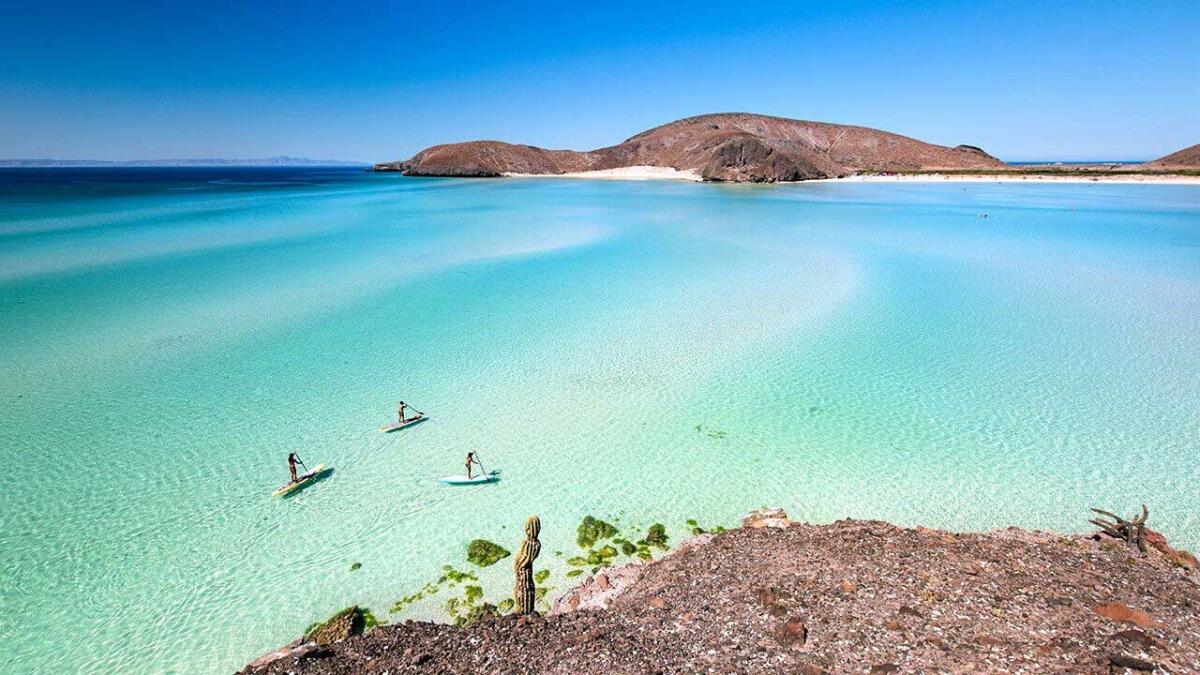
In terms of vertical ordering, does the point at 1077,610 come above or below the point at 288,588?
above

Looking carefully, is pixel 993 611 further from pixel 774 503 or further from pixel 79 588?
pixel 79 588

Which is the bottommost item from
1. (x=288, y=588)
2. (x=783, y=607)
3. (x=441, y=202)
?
(x=288, y=588)

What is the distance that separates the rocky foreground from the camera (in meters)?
5.72

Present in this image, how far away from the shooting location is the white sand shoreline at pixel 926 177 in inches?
3610

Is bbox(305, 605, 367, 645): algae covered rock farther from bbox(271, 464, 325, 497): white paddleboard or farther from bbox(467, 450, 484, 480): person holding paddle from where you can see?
bbox(271, 464, 325, 497): white paddleboard

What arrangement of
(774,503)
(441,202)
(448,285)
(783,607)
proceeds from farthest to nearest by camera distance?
(441,202) < (448,285) < (774,503) < (783,607)

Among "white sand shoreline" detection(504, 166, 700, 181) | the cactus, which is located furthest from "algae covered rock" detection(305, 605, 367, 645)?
"white sand shoreline" detection(504, 166, 700, 181)

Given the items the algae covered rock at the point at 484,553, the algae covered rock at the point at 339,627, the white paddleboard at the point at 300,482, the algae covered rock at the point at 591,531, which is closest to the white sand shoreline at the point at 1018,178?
the algae covered rock at the point at 591,531

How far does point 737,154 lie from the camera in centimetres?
10862

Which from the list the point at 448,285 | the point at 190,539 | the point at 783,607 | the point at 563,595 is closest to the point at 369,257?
the point at 448,285

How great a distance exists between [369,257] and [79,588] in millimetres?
27491

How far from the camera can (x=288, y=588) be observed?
8.44 metres

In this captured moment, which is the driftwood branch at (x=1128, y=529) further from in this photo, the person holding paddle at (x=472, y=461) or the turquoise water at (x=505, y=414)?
the person holding paddle at (x=472, y=461)

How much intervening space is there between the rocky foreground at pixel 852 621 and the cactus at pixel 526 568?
12.5 inches
